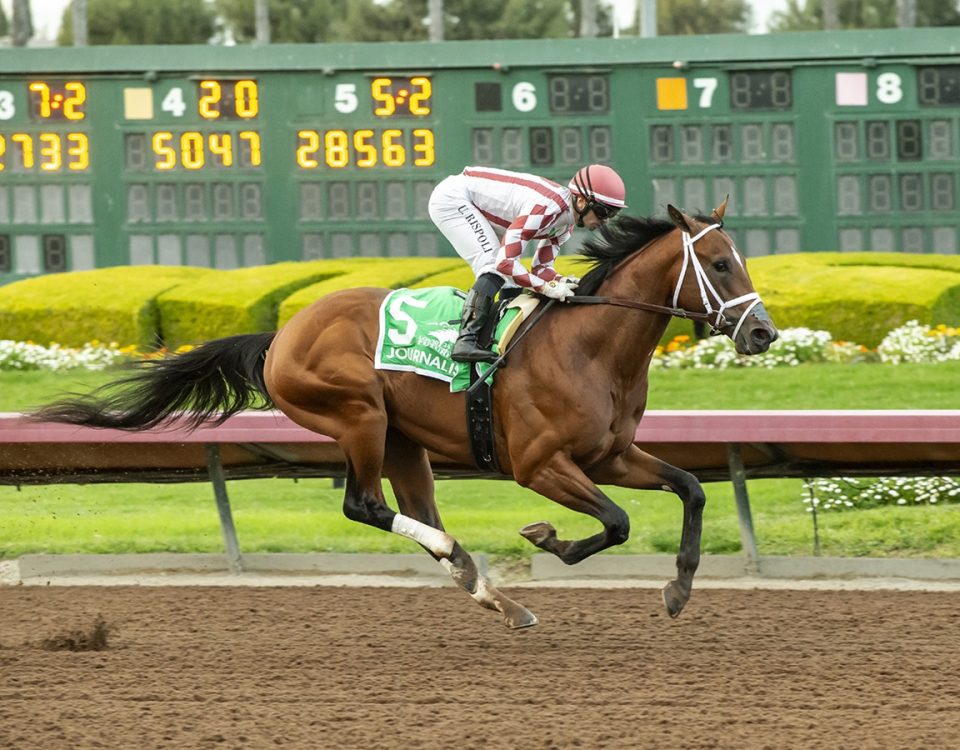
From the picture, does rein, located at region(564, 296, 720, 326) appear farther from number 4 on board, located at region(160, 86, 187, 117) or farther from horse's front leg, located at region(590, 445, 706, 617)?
number 4 on board, located at region(160, 86, 187, 117)

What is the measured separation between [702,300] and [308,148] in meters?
8.00

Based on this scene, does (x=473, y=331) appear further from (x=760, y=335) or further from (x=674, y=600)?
(x=674, y=600)

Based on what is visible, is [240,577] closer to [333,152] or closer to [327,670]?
[327,670]

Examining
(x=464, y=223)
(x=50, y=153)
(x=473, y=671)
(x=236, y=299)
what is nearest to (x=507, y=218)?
(x=464, y=223)

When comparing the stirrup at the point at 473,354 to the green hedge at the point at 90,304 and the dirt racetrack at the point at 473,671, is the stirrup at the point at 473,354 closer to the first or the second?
the dirt racetrack at the point at 473,671

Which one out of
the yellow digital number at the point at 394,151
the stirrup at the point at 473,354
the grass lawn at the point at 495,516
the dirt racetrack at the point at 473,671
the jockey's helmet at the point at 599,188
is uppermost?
the yellow digital number at the point at 394,151

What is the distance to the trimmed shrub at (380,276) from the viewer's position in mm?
12133

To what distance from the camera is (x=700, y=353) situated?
12.6 meters

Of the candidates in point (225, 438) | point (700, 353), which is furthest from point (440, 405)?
point (700, 353)

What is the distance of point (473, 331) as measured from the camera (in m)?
5.48

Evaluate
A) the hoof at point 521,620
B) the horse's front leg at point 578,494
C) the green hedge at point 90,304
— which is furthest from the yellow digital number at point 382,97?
the hoof at point 521,620

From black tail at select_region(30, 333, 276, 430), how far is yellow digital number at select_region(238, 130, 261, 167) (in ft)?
21.7

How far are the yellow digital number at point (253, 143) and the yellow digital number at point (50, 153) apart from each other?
153 cm

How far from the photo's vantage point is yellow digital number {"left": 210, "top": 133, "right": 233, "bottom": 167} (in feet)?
42.3
